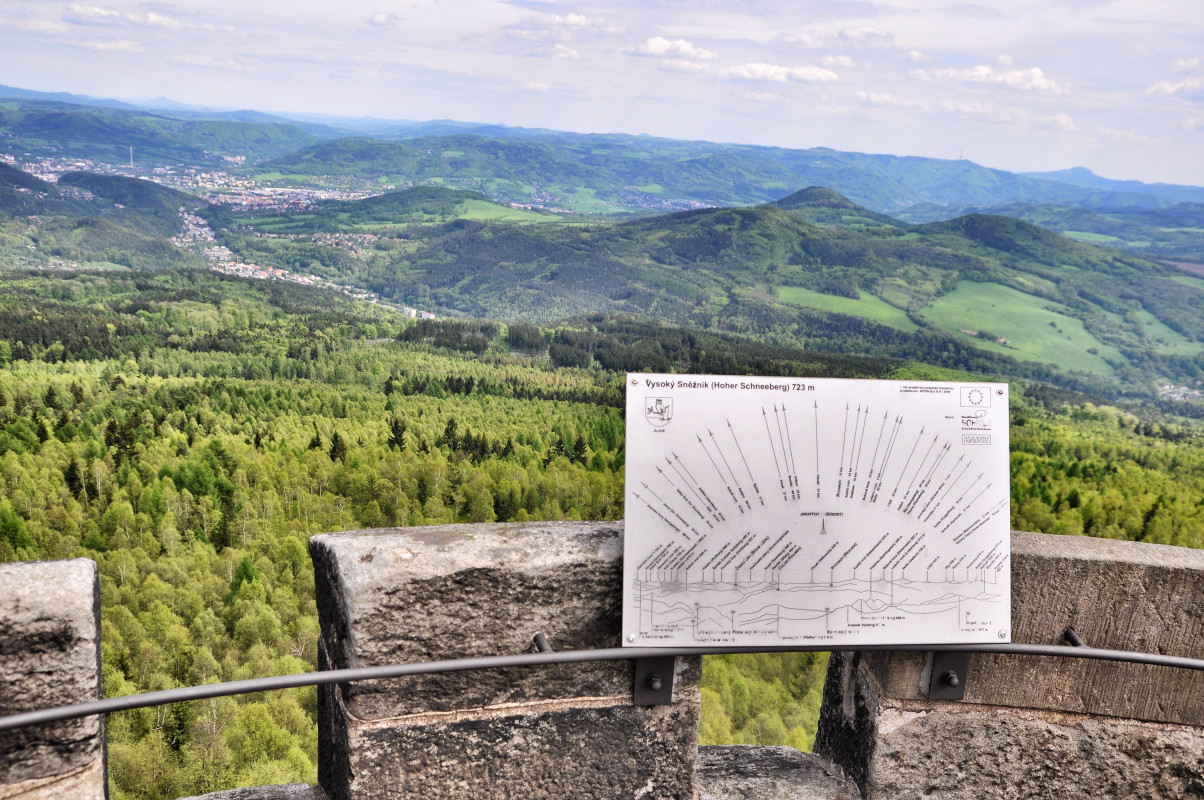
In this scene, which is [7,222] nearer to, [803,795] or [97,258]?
[97,258]

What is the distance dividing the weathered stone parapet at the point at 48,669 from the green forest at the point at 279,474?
10.4 ft

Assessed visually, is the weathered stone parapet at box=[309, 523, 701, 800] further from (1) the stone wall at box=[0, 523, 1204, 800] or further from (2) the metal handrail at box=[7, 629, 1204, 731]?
(2) the metal handrail at box=[7, 629, 1204, 731]

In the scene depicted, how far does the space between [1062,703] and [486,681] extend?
2.54 m

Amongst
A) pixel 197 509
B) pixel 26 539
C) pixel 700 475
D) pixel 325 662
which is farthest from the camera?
pixel 197 509

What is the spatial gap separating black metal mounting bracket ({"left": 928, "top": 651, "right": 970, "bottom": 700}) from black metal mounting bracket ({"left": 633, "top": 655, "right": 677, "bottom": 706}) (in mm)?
1136

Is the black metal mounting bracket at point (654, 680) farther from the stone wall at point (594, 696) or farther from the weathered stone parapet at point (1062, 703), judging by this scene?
the weathered stone parapet at point (1062, 703)

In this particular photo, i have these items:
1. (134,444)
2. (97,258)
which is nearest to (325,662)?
(134,444)

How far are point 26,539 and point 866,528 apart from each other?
3356 cm

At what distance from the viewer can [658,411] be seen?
3.04m

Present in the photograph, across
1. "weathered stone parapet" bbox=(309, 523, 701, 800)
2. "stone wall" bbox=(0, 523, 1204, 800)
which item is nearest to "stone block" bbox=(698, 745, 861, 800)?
"stone wall" bbox=(0, 523, 1204, 800)

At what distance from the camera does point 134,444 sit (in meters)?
50.5

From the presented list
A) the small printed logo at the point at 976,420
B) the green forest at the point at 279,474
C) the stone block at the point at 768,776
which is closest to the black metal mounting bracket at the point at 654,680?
the stone block at the point at 768,776

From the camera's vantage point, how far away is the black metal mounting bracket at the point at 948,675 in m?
3.46

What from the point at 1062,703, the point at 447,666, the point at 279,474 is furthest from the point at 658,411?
the point at 279,474
